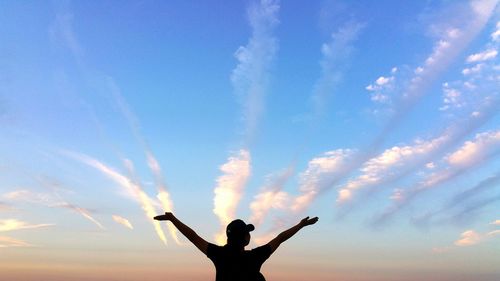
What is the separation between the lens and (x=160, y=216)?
8984 millimetres

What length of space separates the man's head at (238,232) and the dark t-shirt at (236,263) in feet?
0.56

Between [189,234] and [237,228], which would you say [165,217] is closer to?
[189,234]

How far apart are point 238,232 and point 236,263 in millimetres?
590

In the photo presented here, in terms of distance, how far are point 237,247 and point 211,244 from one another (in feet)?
1.84

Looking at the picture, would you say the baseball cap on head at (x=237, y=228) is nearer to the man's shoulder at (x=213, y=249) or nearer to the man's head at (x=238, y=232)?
the man's head at (x=238, y=232)

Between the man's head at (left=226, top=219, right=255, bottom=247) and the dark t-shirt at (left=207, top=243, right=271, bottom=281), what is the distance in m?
0.17

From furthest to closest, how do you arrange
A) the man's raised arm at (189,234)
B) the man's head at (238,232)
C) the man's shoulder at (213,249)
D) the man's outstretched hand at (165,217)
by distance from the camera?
the man's outstretched hand at (165,217) → the man's raised arm at (189,234) → the man's shoulder at (213,249) → the man's head at (238,232)

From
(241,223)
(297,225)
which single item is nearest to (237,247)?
(241,223)

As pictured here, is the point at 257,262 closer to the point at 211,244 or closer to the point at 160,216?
the point at 211,244

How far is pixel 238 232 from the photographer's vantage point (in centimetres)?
789

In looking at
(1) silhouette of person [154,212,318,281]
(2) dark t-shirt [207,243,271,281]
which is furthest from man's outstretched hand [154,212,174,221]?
(2) dark t-shirt [207,243,271,281]

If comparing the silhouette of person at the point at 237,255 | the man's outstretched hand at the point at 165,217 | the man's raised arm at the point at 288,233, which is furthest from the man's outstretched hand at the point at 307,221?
the man's outstretched hand at the point at 165,217

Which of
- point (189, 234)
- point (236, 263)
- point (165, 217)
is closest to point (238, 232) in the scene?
point (236, 263)

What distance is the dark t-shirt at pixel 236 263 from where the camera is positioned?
26.1 feet
